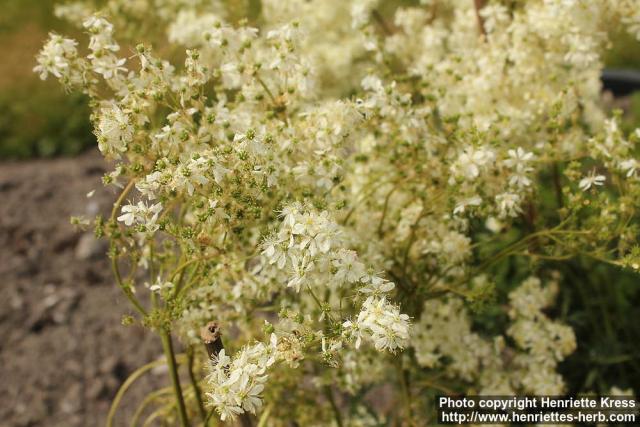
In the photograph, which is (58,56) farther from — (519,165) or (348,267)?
(519,165)

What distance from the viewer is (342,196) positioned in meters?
2.32

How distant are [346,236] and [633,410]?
5.34ft

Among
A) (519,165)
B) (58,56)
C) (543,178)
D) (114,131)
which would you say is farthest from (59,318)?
(519,165)

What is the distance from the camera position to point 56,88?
6.88m

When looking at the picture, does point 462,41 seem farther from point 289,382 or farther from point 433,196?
point 289,382

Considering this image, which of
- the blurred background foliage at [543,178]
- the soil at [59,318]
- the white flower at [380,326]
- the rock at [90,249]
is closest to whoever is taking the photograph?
the white flower at [380,326]

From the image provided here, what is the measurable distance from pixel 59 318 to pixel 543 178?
10.4ft

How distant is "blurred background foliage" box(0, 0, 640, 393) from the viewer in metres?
3.13

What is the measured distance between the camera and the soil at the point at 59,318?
12.4 feet

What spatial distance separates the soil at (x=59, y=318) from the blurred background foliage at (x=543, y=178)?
1.01 metres

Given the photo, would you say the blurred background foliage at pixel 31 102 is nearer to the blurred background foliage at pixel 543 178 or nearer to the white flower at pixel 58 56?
the blurred background foliage at pixel 543 178

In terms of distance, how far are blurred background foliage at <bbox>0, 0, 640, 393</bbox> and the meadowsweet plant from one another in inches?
8.7

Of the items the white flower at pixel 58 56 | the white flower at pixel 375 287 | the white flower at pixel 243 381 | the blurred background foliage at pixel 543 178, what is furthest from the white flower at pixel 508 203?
the white flower at pixel 58 56

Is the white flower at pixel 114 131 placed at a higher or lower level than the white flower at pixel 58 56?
lower
